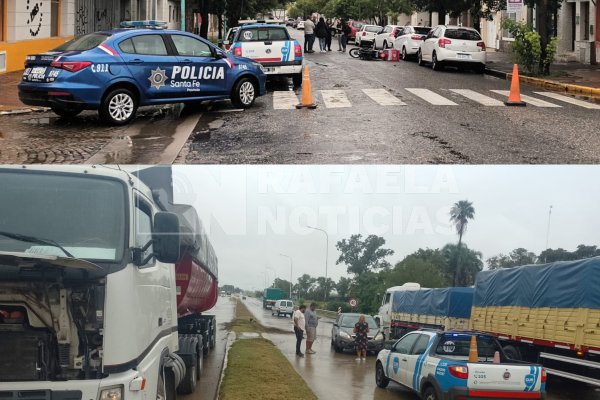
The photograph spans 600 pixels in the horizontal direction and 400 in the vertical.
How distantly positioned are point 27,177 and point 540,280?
3.35 m

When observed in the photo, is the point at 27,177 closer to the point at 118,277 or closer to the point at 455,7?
the point at 118,277

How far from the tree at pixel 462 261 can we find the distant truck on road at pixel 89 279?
4.11 ft

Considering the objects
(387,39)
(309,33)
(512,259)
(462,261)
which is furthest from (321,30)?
(462,261)

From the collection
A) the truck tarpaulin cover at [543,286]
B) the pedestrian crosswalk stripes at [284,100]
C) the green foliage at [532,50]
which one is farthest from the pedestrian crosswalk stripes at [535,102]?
the truck tarpaulin cover at [543,286]

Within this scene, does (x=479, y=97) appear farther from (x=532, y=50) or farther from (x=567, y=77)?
(x=532, y=50)

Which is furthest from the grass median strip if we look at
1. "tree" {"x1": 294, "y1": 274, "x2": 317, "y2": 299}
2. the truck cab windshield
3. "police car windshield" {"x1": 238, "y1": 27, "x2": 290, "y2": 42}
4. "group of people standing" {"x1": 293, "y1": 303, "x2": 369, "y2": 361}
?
"police car windshield" {"x1": 238, "y1": 27, "x2": 290, "y2": 42}

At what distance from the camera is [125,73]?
15.6m

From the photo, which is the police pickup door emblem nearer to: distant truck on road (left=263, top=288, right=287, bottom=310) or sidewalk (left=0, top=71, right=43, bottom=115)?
sidewalk (left=0, top=71, right=43, bottom=115)

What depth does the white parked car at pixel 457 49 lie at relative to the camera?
1200 inches

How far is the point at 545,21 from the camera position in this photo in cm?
2958

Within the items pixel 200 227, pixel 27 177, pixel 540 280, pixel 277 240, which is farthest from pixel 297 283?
pixel 540 280

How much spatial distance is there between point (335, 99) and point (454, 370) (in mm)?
15918

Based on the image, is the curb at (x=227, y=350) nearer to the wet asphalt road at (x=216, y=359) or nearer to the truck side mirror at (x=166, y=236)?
the wet asphalt road at (x=216, y=359)

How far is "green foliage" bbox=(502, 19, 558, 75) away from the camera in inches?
1137
